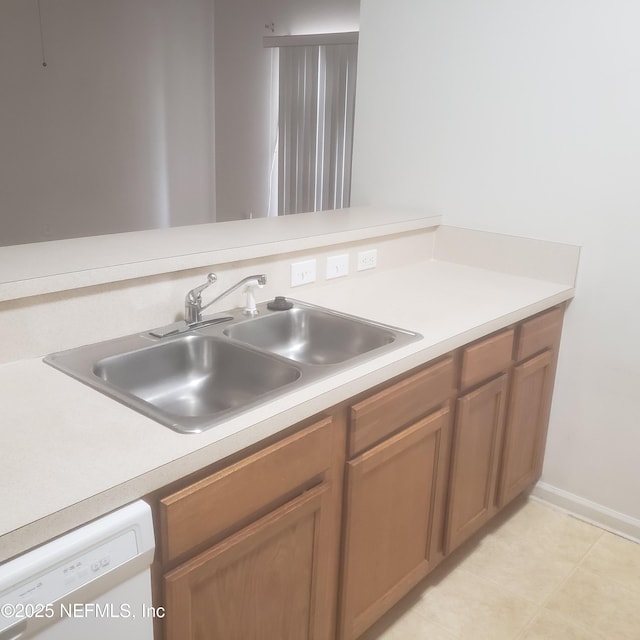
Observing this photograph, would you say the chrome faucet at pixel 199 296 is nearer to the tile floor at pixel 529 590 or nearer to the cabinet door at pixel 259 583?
the cabinet door at pixel 259 583

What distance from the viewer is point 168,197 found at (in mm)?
5418

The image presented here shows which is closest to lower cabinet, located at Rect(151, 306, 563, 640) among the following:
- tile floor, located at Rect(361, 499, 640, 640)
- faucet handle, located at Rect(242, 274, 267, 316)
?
tile floor, located at Rect(361, 499, 640, 640)

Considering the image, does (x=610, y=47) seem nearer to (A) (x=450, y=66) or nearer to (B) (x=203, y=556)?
Result: (A) (x=450, y=66)

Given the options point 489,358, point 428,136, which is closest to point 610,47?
point 428,136

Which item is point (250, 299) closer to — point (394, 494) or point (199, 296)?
point (199, 296)

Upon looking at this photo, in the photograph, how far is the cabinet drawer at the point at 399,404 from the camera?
4.95 feet

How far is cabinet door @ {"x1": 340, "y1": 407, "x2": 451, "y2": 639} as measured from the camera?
5.20 ft

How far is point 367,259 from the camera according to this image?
2.33m

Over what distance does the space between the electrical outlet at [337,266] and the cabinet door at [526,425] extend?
26.2 inches

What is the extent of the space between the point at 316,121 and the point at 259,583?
3.90m

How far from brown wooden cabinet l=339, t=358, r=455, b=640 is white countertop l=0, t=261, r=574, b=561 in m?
0.09

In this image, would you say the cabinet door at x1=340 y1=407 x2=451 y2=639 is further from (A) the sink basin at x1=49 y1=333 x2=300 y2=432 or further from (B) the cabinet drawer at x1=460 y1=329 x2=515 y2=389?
(A) the sink basin at x1=49 y1=333 x2=300 y2=432

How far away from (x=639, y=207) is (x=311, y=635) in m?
1.65

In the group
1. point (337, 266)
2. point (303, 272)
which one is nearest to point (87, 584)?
point (303, 272)
